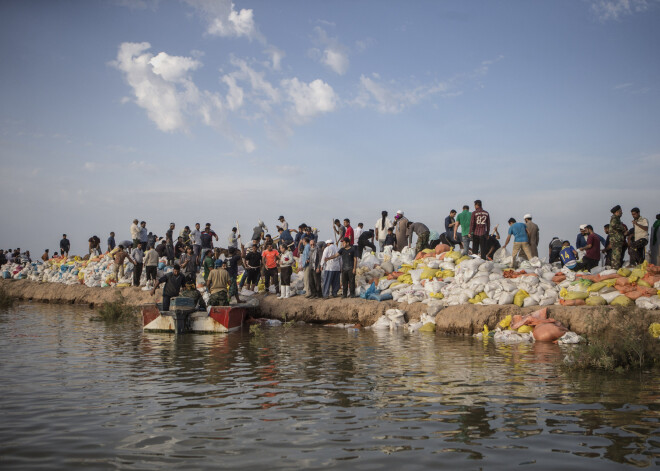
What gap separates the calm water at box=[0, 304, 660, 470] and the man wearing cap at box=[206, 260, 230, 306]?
3916 mm

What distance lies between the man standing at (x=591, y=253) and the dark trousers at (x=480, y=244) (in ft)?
8.72

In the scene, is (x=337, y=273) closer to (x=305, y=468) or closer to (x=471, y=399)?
(x=471, y=399)

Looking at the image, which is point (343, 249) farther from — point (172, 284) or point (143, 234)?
point (143, 234)

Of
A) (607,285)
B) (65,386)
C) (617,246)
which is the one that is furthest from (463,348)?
(65,386)

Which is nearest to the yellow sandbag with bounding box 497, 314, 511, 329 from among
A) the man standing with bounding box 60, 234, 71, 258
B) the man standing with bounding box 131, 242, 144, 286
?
the man standing with bounding box 131, 242, 144, 286

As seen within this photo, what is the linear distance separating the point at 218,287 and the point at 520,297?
24.3 feet

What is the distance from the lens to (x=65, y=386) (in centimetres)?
684

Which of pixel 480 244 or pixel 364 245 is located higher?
pixel 364 245

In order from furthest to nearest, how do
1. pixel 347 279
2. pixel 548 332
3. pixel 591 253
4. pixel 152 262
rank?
pixel 152 262 < pixel 347 279 < pixel 591 253 < pixel 548 332

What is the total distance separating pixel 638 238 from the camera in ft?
46.0

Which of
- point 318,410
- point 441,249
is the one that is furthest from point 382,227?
point 318,410

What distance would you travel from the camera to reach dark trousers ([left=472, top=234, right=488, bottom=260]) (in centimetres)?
1620

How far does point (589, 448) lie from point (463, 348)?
6.24 metres

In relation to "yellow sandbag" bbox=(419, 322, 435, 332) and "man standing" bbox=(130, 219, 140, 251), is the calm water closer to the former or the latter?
"yellow sandbag" bbox=(419, 322, 435, 332)
